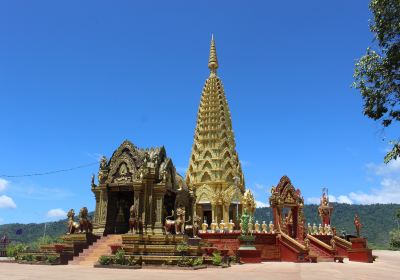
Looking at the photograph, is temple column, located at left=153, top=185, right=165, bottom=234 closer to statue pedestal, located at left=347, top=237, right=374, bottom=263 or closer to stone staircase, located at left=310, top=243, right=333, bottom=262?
stone staircase, located at left=310, top=243, right=333, bottom=262

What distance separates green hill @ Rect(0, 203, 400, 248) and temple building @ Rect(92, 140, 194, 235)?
87145 mm

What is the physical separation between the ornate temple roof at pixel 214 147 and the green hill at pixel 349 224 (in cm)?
6554

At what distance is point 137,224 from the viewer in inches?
1057

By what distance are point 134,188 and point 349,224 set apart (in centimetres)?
12327

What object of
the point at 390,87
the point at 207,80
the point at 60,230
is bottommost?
the point at 60,230

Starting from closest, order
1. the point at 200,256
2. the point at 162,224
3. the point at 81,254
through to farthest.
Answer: the point at 200,256
the point at 81,254
the point at 162,224

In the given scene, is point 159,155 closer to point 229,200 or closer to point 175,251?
point 175,251

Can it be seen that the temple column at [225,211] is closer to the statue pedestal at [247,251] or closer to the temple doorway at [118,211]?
the temple doorway at [118,211]

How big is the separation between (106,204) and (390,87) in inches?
907

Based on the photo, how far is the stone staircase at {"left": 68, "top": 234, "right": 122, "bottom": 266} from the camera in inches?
973

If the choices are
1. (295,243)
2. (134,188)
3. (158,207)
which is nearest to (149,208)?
(158,207)

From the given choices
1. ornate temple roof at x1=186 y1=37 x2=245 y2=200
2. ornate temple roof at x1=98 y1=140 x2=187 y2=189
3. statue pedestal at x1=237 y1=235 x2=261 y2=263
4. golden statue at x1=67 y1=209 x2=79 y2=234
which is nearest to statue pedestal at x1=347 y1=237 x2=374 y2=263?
statue pedestal at x1=237 y1=235 x2=261 y2=263

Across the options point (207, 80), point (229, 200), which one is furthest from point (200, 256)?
point (207, 80)

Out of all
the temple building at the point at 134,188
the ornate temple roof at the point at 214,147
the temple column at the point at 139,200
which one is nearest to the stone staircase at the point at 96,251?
the temple building at the point at 134,188
